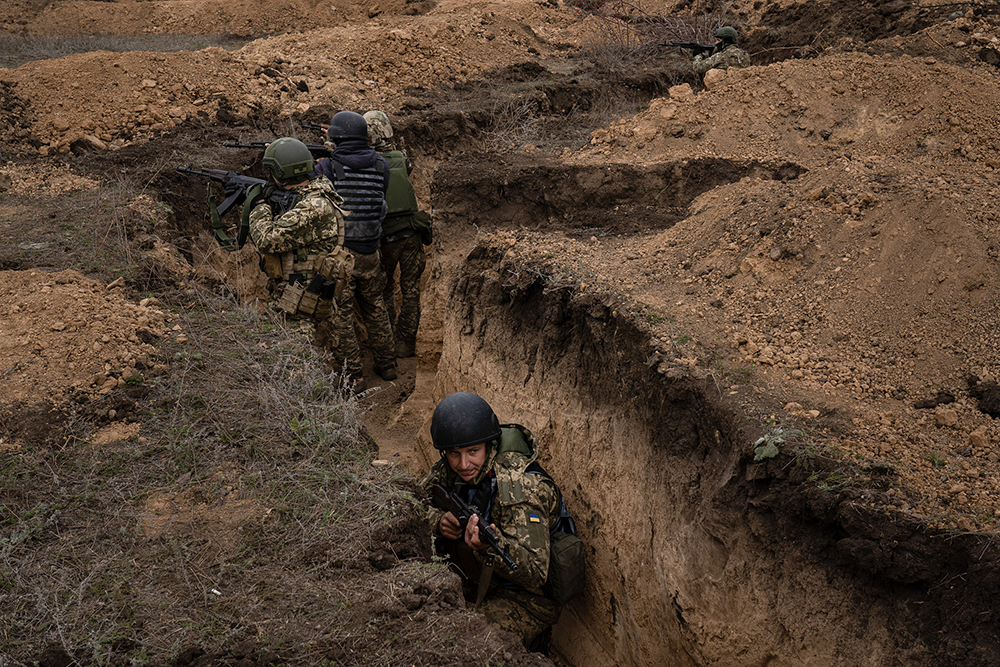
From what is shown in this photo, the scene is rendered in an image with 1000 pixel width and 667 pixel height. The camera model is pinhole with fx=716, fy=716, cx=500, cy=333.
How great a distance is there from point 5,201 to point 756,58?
420 inches

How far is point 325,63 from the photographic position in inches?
449

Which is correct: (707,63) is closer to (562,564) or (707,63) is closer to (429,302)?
(429,302)

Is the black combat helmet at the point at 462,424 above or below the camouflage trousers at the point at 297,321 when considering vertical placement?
above

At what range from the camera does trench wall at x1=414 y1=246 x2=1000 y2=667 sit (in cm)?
339

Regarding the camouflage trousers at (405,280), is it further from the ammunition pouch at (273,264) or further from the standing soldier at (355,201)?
the ammunition pouch at (273,264)

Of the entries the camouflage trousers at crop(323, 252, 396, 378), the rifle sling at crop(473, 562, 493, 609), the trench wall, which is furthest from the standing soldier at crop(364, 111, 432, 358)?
the rifle sling at crop(473, 562, 493, 609)

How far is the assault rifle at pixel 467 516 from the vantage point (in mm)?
3787

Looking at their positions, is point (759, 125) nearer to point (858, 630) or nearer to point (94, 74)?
point (858, 630)

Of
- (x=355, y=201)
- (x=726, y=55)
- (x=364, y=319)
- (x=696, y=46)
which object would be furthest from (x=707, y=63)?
(x=364, y=319)

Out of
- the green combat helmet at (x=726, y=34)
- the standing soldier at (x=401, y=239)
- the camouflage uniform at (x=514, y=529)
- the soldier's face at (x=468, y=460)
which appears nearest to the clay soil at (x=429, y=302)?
the standing soldier at (x=401, y=239)

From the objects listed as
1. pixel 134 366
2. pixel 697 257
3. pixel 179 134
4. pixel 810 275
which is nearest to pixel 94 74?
pixel 179 134

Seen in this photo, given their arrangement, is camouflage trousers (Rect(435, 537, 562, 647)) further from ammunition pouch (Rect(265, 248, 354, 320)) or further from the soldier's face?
ammunition pouch (Rect(265, 248, 354, 320))

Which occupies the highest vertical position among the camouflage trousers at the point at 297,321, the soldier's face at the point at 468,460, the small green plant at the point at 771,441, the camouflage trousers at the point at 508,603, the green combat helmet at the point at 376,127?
the green combat helmet at the point at 376,127

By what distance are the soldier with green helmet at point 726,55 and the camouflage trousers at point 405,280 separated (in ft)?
19.6
